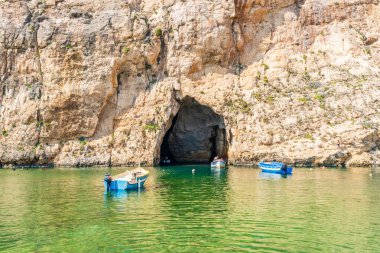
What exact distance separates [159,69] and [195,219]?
4819 centimetres

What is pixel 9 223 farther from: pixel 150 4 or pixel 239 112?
pixel 150 4

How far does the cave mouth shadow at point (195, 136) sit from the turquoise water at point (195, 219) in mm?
36924

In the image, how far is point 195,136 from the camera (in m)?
72.9

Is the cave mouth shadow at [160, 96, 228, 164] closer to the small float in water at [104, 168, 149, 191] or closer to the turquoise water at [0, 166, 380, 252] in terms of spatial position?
the small float in water at [104, 168, 149, 191]

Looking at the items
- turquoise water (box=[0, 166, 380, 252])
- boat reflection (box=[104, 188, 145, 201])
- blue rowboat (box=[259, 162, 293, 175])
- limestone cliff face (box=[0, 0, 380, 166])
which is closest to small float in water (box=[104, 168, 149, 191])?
boat reflection (box=[104, 188, 145, 201])

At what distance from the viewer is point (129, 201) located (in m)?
26.8

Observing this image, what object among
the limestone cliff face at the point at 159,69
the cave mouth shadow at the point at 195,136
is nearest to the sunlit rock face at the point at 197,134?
the cave mouth shadow at the point at 195,136

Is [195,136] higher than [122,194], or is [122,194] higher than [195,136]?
[195,136]

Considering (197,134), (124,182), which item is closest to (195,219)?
(124,182)

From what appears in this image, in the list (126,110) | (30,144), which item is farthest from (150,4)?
(30,144)

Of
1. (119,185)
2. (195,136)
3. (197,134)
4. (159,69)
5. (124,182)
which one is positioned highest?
(159,69)

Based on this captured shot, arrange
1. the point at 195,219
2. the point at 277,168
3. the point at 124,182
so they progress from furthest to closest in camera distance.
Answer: the point at 277,168 < the point at 124,182 < the point at 195,219

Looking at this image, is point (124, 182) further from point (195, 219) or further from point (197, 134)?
point (197, 134)

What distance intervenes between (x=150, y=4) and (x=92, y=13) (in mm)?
9841
